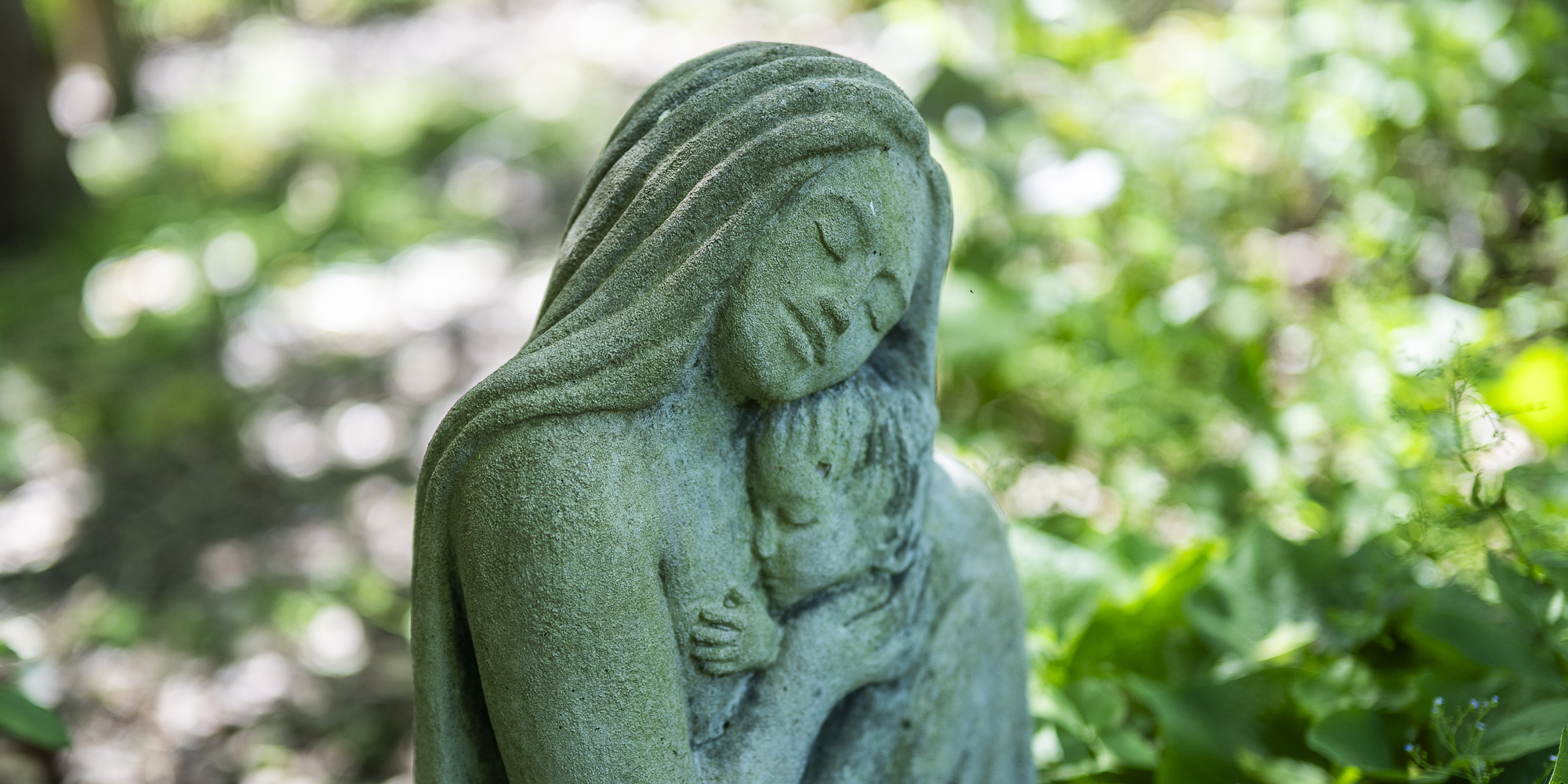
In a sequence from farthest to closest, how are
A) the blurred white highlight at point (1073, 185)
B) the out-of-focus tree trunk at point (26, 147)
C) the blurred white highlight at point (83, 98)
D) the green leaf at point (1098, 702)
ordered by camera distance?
the blurred white highlight at point (83, 98), the out-of-focus tree trunk at point (26, 147), the blurred white highlight at point (1073, 185), the green leaf at point (1098, 702)

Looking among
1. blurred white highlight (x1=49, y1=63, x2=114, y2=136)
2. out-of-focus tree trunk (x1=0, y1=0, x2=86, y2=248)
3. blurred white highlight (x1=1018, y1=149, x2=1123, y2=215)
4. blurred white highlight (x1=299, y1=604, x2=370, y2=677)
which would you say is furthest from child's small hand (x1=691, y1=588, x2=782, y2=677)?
blurred white highlight (x1=49, y1=63, x2=114, y2=136)

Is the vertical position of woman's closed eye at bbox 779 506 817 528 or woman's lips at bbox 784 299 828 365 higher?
woman's lips at bbox 784 299 828 365

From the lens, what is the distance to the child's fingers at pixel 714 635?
4.24 feet

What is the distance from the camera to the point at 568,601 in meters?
1.18

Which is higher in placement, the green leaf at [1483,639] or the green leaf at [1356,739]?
the green leaf at [1483,639]

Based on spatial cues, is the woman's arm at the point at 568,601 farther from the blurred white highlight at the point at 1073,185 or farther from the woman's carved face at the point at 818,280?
the blurred white highlight at the point at 1073,185

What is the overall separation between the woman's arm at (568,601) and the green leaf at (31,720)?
102cm

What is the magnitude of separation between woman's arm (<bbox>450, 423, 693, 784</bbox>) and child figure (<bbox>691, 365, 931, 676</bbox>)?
12 centimetres

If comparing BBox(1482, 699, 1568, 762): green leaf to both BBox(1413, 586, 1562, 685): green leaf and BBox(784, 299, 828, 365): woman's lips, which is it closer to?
BBox(1413, 586, 1562, 685): green leaf

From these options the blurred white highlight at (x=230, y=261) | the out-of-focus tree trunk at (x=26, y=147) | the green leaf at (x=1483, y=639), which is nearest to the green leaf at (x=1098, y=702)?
the green leaf at (x=1483, y=639)

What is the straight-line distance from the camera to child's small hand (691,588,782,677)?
1.30 m

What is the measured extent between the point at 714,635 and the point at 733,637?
24 millimetres

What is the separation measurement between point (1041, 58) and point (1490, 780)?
3162 millimetres

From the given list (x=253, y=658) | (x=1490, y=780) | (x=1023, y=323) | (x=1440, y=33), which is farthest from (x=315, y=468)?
(x=1440, y=33)
